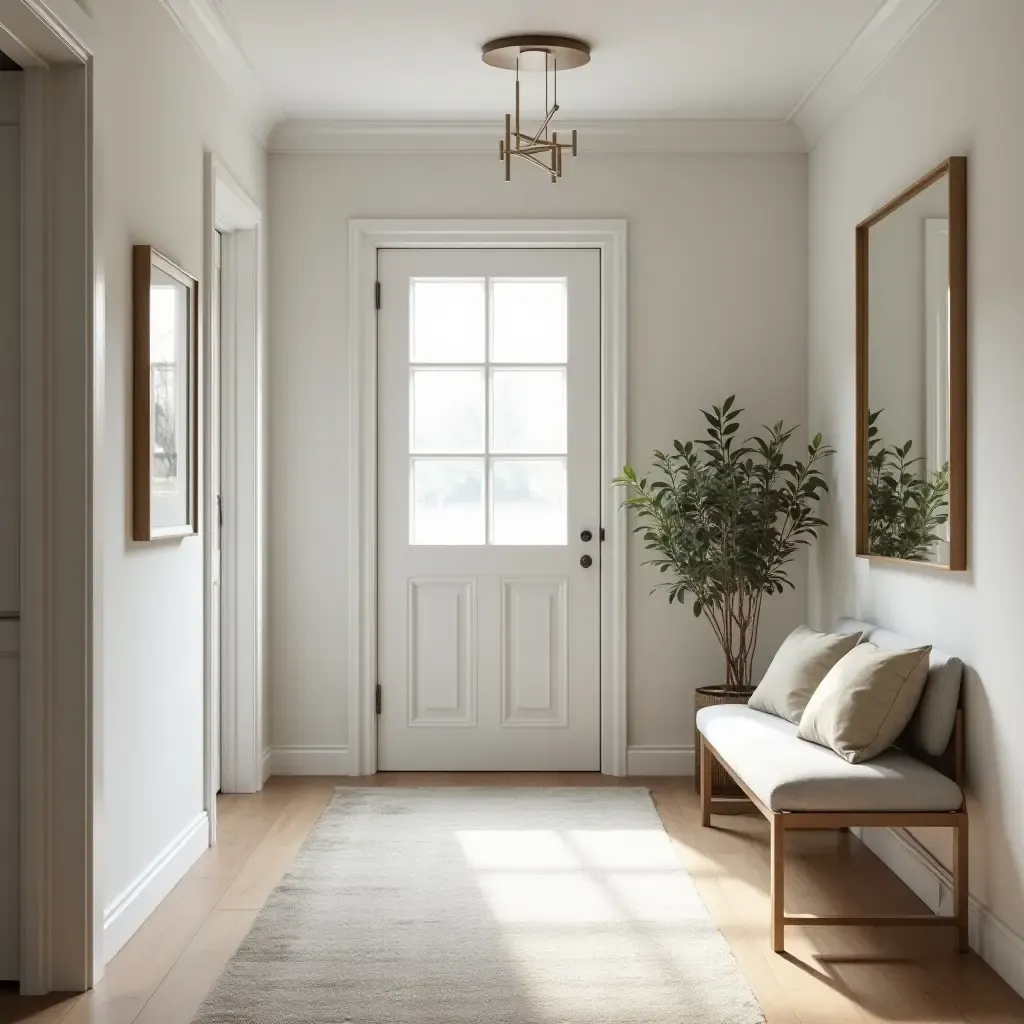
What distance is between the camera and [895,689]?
126 inches

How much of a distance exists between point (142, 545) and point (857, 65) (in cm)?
277

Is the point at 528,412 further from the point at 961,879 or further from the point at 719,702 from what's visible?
A: the point at 961,879

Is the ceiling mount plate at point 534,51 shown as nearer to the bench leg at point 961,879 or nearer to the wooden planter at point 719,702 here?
the wooden planter at point 719,702

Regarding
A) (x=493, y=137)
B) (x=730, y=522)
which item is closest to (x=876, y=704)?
(x=730, y=522)

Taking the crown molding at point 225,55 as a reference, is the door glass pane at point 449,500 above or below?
below

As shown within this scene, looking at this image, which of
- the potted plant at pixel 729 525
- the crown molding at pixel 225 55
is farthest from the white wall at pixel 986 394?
the crown molding at pixel 225 55

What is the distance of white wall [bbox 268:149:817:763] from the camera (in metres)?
4.93

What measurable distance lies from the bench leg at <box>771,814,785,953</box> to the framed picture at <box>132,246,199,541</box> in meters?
1.80

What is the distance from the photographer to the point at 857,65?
4062 mm

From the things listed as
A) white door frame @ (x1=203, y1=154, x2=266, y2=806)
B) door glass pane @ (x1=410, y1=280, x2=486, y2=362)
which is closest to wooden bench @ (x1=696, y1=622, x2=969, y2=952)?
white door frame @ (x1=203, y1=154, x2=266, y2=806)

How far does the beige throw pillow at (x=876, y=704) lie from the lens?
318cm

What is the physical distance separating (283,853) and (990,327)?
2611 millimetres

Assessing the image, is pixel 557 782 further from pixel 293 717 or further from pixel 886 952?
pixel 886 952

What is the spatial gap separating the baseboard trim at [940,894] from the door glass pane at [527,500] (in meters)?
1.70
